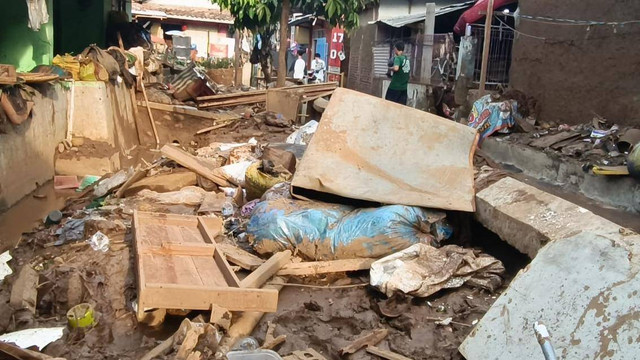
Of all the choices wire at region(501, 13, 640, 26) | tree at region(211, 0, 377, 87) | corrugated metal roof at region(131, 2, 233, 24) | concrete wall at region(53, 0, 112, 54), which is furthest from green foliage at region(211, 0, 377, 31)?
corrugated metal roof at region(131, 2, 233, 24)

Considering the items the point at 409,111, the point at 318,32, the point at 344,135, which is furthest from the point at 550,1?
the point at 318,32

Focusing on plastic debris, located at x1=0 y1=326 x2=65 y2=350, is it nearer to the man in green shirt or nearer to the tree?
the tree

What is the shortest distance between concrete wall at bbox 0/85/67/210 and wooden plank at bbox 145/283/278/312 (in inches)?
148

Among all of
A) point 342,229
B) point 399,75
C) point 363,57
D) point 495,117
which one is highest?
point 363,57

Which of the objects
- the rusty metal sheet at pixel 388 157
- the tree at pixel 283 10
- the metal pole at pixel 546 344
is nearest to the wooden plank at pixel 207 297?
the rusty metal sheet at pixel 388 157

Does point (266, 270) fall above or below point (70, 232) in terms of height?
above

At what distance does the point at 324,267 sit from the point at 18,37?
6989 mm

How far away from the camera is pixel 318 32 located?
2556cm

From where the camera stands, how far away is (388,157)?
16.2ft

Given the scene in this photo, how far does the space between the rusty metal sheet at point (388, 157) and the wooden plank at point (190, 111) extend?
5.28 meters

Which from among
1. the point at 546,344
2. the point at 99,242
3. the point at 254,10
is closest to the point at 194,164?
the point at 99,242

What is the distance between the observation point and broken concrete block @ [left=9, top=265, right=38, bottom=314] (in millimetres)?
3682

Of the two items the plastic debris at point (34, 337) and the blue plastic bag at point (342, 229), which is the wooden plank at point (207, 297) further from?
the blue plastic bag at point (342, 229)

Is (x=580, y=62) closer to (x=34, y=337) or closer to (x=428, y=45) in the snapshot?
(x=428, y=45)
